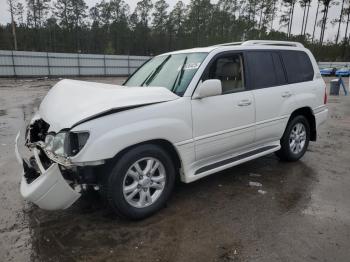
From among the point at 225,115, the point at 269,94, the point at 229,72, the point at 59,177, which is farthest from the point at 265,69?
the point at 59,177

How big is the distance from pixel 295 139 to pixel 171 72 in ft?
8.50

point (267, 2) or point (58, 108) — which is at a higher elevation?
point (267, 2)

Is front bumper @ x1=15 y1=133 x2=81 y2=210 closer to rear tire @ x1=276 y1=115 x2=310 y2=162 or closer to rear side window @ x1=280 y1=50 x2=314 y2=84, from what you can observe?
rear tire @ x1=276 y1=115 x2=310 y2=162

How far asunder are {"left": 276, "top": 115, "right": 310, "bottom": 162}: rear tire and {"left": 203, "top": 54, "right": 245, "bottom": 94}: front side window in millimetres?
1376

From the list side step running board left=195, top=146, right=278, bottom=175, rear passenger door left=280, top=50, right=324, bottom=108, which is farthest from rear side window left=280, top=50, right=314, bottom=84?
side step running board left=195, top=146, right=278, bottom=175

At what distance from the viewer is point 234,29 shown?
6206 centimetres

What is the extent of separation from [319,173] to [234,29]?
61993 millimetres

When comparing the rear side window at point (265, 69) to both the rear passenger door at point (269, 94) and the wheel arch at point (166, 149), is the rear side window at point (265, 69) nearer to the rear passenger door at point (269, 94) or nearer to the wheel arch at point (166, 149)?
the rear passenger door at point (269, 94)

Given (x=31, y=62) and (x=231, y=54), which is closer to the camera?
(x=231, y=54)

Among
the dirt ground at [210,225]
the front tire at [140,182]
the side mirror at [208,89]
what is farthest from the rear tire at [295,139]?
the front tire at [140,182]

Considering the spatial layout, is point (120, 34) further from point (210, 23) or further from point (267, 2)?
point (267, 2)

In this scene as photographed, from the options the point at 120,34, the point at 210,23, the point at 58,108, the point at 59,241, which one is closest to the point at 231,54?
the point at 58,108

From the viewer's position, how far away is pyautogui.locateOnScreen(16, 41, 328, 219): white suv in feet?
9.47

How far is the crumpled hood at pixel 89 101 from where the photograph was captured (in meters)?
2.94
